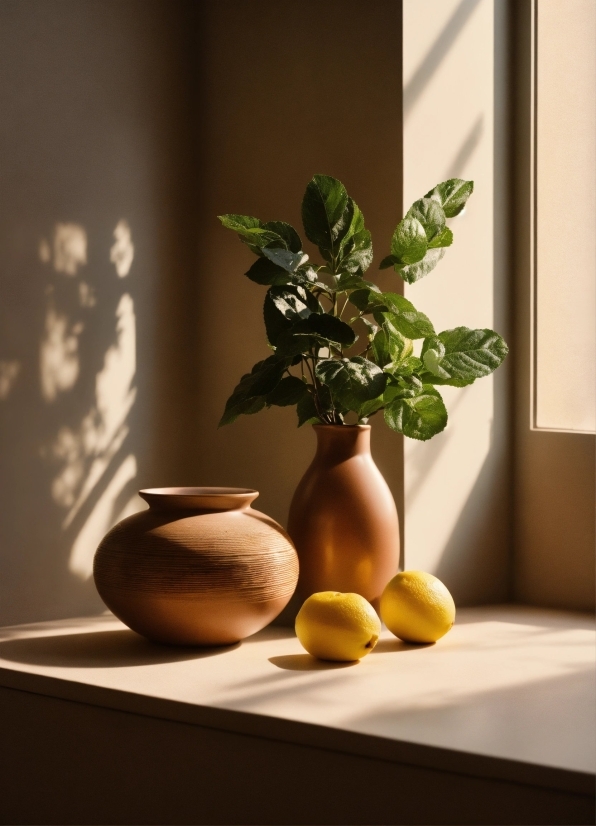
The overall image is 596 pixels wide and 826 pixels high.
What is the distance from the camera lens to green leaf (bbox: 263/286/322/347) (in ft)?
4.57

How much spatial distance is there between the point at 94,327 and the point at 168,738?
2.52ft

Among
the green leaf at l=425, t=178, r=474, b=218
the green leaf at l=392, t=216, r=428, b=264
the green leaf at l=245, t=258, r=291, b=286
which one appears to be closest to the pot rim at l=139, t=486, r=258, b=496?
the green leaf at l=245, t=258, r=291, b=286

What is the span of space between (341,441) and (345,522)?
0.42 feet

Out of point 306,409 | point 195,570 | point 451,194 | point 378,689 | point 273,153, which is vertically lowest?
point 378,689

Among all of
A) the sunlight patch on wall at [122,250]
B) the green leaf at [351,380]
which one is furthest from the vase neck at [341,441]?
the sunlight patch on wall at [122,250]

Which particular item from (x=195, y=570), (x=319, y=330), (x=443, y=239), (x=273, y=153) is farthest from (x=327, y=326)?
(x=273, y=153)

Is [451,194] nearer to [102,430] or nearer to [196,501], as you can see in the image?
[196,501]

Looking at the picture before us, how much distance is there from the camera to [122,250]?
1.68 meters

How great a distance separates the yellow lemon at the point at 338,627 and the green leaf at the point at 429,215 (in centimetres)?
53

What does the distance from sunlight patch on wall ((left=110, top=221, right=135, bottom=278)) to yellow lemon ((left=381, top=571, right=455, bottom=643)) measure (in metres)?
0.74

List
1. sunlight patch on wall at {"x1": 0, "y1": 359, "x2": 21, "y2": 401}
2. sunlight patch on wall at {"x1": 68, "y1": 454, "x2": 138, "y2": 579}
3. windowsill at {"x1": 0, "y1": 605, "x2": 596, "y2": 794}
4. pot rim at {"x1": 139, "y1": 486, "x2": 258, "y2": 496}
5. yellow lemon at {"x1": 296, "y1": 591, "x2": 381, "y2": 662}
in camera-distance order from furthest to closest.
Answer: sunlight patch on wall at {"x1": 68, "y1": 454, "x2": 138, "y2": 579} → sunlight patch on wall at {"x1": 0, "y1": 359, "x2": 21, "y2": 401} → pot rim at {"x1": 139, "y1": 486, "x2": 258, "y2": 496} → yellow lemon at {"x1": 296, "y1": 591, "x2": 381, "y2": 662} → windowsill at {"x1": 0, "y1": 605, "x2": 596, "y2": 794}

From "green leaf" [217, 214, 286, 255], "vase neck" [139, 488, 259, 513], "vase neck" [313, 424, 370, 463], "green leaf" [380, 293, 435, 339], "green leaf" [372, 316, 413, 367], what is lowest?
"vase neck" [139, 488, 259, 513]

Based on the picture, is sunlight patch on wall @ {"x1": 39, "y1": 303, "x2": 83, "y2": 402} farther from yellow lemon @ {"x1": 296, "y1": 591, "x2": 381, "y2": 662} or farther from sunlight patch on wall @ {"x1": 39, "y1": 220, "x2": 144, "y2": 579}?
yellow lemon @ {"x1": 296, "y1": 591, "x2": 381, "y2": 662}

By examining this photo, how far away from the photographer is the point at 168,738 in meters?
1.12
